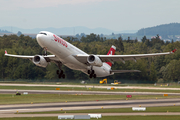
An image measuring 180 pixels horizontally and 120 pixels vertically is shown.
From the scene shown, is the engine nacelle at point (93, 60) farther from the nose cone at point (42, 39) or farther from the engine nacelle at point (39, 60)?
the nose cone at point (42, 39)

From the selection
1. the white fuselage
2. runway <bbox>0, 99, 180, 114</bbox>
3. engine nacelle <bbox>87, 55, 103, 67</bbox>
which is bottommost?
runway <bbox>0, 99, 180, 114</bbox>

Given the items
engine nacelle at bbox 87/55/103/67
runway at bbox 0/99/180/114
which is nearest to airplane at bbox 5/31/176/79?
engine nacelle at bbox 87/55/103/67

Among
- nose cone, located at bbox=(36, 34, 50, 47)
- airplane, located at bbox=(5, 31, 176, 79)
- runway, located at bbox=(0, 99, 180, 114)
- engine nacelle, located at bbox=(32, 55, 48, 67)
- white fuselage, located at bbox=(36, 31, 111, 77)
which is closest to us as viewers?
runway, located at bbox=(0, 99, 180, 114)

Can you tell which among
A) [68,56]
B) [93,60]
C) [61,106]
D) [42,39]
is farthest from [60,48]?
[61,106]

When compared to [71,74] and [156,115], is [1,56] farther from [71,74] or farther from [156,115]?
[156,115]

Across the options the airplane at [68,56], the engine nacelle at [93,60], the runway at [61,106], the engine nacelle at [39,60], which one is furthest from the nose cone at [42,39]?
the engine nacelle at [93,60]

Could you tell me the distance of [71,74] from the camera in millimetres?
123438

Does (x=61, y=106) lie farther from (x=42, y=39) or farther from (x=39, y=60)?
(x=39, y=60)

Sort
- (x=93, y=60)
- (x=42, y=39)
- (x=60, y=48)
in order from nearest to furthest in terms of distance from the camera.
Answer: (x=42, y=39) → (x=60, y=48) → (x=93, y=60)

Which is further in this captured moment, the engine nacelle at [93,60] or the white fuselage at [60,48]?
the engine nacelle at [93,60]

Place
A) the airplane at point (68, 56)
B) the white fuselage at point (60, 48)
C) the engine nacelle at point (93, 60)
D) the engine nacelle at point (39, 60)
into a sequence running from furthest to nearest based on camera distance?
the engine nacelle at point (39, 60) → the engine nacelle at point (93, 60) → the airplane at point (68, 56) → the white fuselage at point (60, 48)

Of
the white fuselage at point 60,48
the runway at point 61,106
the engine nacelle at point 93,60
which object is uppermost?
the white fuselage at point 60,48

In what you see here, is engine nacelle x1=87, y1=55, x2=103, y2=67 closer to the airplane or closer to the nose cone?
the airplane

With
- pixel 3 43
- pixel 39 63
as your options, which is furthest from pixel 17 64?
pixel 39 63
